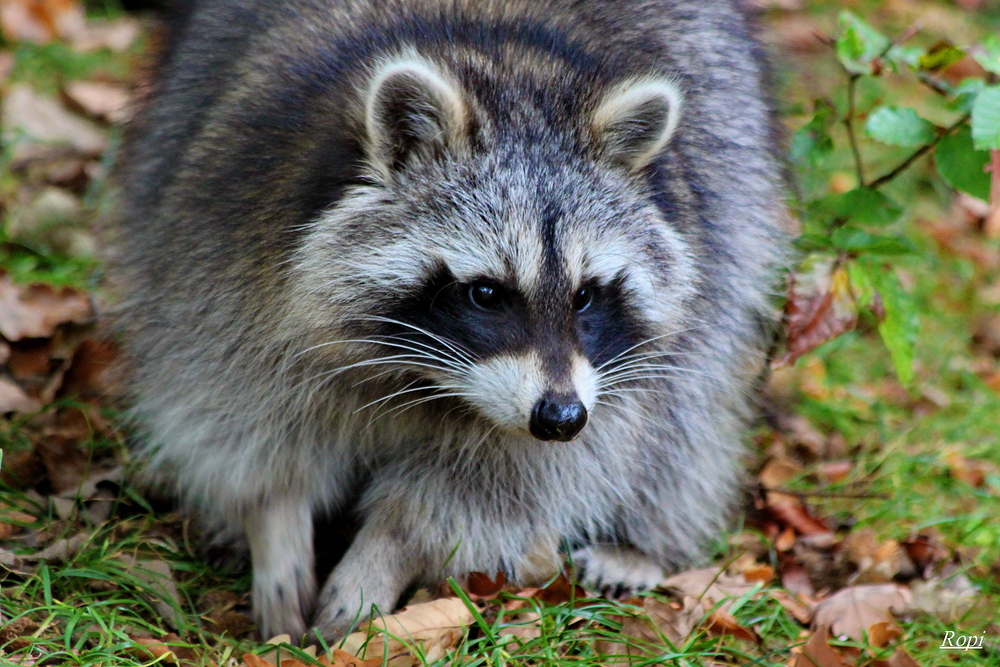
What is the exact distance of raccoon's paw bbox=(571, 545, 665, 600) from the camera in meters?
3.16

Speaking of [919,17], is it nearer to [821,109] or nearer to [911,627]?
[821,109]

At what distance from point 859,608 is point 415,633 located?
4.04 feet

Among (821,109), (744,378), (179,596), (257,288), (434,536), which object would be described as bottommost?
(179,596)

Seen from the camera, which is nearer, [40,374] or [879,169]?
[40,374]

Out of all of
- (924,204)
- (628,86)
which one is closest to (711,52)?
(628,86)

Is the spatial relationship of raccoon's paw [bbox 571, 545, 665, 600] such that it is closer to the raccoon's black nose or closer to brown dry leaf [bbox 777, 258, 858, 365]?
brown dry leaf [bbox 777, 258, 858, 365]

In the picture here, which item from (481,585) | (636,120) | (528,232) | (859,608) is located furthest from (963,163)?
(481,585)

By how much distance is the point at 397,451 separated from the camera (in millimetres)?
3020

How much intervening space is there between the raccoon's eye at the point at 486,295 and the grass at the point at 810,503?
0.74 metres

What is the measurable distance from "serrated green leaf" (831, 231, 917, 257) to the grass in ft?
1.84

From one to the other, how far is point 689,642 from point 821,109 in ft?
5.88

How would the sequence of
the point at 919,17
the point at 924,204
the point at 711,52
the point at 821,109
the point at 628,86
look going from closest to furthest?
the point at 628,86, the point at 711,52, the point at 821,109, the point at 924,204, the point at 919,17

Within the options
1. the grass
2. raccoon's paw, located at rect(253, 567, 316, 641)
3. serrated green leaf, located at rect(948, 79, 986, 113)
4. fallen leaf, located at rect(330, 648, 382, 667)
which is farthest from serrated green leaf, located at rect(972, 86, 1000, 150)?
raccoon's paw, located at rect(253, 567, 316, 641)

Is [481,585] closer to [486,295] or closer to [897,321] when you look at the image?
[486,295]
